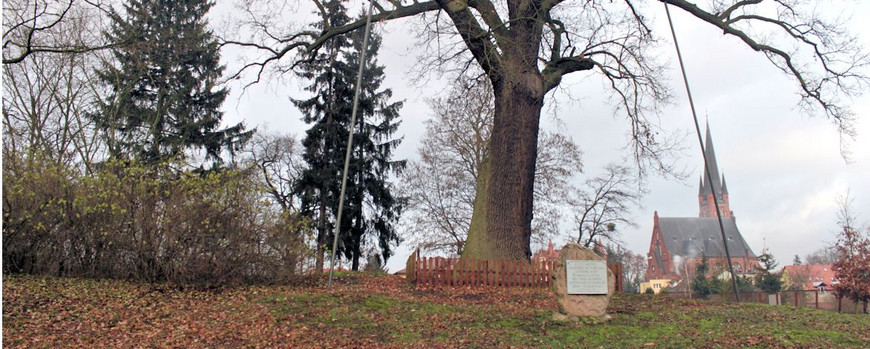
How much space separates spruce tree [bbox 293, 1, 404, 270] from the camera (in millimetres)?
24031

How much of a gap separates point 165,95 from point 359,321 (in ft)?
54.0

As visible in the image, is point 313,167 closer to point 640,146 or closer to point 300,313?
point 640,146

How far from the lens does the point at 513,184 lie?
13312 mm

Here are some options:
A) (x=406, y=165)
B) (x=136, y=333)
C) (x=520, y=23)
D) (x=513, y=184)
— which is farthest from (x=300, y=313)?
(x=406, y=165)

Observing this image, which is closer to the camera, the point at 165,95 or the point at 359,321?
the point at 359,321

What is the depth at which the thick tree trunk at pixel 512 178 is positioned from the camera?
1330cm

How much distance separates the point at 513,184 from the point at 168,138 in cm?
1431

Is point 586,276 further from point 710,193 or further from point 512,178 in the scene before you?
point 710,193

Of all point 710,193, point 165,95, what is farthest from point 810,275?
point 165,95

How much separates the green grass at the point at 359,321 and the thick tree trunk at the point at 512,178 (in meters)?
2.32

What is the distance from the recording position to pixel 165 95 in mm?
21547

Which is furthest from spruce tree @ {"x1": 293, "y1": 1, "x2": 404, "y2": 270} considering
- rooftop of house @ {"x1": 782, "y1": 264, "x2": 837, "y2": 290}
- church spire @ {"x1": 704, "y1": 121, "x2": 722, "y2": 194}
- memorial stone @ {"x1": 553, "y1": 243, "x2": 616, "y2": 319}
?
church spire @ {"x1": 704, "y1": 121, "x2": 722, "y2": 194}

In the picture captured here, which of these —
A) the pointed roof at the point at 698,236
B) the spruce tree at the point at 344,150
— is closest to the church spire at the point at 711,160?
the pointed roof at the point at 698,236

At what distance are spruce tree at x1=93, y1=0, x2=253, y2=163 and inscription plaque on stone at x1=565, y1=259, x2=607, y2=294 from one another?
13469 mm
